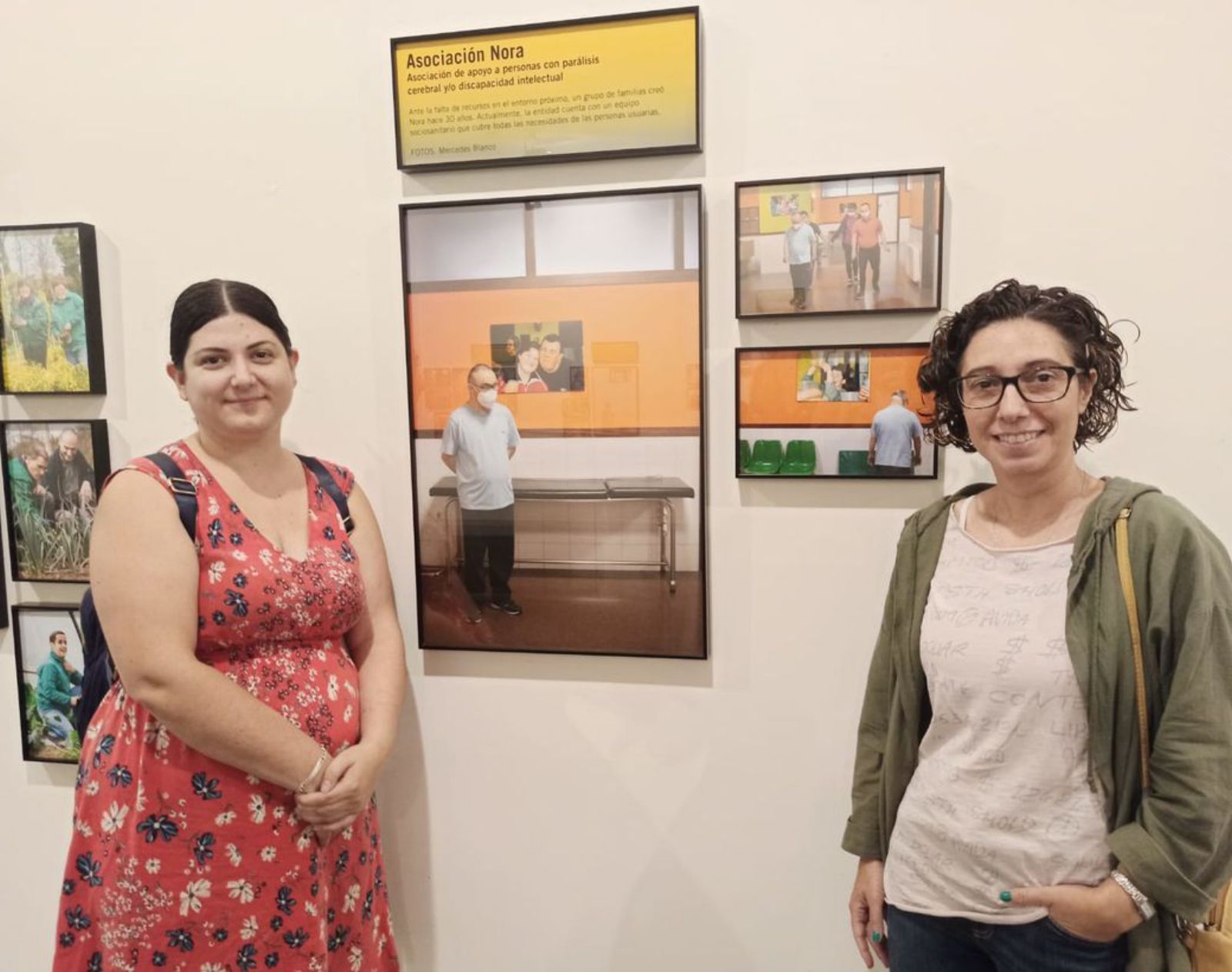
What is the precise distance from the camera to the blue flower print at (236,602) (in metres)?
1.09

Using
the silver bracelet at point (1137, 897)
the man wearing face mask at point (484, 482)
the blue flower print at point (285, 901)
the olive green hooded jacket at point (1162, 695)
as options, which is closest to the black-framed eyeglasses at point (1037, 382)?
the olive green hooded jacket at point (1162, 695)

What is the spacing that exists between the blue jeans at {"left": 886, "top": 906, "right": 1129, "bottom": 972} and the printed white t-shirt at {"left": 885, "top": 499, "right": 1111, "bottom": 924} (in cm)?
3

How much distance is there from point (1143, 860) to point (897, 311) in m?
0.82

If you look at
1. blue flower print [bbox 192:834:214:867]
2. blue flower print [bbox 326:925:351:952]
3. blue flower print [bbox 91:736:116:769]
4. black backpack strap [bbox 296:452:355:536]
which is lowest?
blue flower print [bbox 326:925:351:952]

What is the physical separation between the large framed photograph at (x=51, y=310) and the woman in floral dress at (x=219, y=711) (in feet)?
→ 1.53

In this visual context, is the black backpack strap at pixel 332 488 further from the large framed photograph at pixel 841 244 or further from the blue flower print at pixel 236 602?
the large framed photograph at pixel 841 244

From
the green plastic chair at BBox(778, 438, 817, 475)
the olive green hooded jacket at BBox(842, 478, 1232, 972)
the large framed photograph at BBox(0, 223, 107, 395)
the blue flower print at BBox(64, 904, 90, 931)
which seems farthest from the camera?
the large framed photograph at BBox(0, 223, 107, 395)

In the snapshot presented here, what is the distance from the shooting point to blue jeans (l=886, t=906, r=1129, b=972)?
0.93 metres

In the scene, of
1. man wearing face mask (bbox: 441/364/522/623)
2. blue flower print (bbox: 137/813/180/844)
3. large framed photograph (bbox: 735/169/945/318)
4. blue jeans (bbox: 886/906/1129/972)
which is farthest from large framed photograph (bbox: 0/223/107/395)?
blue jeans (bbox: 886/906/1129/972)

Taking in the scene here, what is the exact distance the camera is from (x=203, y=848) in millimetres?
1105

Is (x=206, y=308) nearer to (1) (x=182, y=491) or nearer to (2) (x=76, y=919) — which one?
(1) (x=182, y=491)

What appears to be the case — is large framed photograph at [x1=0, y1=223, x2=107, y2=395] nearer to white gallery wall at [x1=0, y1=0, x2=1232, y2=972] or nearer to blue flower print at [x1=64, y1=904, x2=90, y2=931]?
white gallery wall at [x1=0, y1=0, x2=1232, y2=972]

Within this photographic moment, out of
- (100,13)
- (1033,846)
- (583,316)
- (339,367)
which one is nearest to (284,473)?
(339,367)

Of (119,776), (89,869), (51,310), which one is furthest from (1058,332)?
(51,310)
